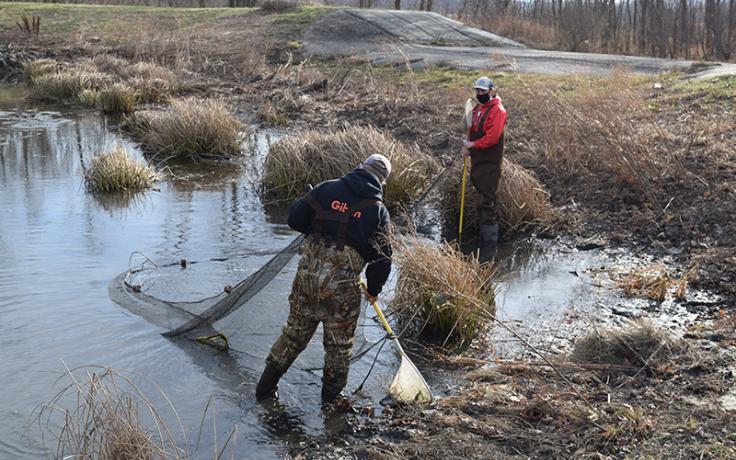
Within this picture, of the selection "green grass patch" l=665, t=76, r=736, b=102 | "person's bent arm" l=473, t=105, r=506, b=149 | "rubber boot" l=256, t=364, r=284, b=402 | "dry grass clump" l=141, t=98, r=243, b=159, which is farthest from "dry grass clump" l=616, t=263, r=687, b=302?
"dry grass clump" l=141, t=98, r=243, b=159

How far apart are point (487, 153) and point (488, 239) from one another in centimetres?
130

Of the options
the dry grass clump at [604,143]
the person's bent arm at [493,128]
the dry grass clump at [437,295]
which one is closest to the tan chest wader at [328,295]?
the dry grass clump at [437,295]

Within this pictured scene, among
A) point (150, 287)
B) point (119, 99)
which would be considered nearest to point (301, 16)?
point (119, 99)

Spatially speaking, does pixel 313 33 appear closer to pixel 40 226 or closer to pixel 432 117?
pixel 432 117

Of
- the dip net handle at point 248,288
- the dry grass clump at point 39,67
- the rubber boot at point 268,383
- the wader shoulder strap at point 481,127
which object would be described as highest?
the dry grass clump at point 39,67

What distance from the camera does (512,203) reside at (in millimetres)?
11398

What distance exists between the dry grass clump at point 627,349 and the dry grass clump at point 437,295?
3.44ft

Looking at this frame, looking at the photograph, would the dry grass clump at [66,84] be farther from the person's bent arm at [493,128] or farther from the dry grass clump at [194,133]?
the person's bent arm at [493,128]

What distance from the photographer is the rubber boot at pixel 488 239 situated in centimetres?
1095

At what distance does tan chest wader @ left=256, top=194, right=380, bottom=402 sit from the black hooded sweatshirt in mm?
33

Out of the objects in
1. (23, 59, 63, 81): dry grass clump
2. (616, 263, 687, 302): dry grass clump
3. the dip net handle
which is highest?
(23, 59, 63, 81): dry grass clump

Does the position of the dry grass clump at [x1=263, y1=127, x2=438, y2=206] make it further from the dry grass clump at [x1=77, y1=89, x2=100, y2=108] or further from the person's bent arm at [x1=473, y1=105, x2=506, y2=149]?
the dry grass clump at [x1=77, y1=89, x2=100, y2=108]

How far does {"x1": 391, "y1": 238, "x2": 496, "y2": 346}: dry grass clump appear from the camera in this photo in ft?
25.3

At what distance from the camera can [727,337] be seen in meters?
7.54
